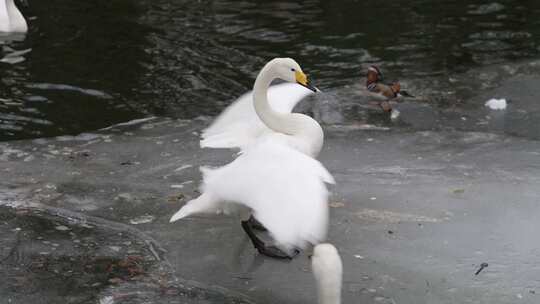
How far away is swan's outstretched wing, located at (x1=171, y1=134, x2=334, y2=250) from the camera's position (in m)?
3.87

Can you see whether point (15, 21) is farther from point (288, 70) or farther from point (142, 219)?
point (288, 70)

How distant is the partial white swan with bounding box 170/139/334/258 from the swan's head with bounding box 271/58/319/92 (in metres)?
0.69

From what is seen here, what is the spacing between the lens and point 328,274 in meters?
3.85

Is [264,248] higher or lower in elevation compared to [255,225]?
higher

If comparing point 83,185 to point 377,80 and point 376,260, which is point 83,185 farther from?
point 377,80

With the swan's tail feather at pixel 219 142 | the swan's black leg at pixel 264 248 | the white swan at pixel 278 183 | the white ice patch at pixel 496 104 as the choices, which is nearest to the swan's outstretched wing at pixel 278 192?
the white swan at pixel 278 183

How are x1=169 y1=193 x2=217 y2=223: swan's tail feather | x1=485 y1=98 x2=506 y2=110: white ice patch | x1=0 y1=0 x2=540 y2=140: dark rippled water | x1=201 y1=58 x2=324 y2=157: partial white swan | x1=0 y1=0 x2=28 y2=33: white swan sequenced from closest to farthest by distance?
x1=169 y1=193 x2=217 y2=223: swan's tail feather → x1=201 y1=58 x2=324 y2=157: partial white swan → x1=485 y1=98 x2=506 y2=110: white ice patch → x1=0 y1=0 x2=540 y2=140: dark rippled water → x1=0 y1=0 x2=28 y2=33: white swan

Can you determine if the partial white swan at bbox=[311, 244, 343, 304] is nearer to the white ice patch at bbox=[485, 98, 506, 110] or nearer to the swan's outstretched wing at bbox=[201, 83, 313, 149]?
the swan's outstretched wing at bbox=[201, 83, 313, 149]

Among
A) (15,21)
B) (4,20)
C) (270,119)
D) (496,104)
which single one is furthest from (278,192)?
(4,20)

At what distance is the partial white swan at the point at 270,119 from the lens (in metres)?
5.23

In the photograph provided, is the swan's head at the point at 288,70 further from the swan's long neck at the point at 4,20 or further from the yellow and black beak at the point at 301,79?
the swan's long neck at the point at 4,20

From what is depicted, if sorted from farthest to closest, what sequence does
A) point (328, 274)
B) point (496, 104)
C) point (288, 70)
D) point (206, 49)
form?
1. point (206, 49)
2. point (496, 104)
3. point (288, 70)
4. point (328, 274)

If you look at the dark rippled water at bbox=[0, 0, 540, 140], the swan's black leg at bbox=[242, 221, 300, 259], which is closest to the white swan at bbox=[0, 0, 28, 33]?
the dark rippled water at bbox=[0, 0, 540, 140]

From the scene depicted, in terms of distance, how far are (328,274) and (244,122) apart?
6.75 ft
